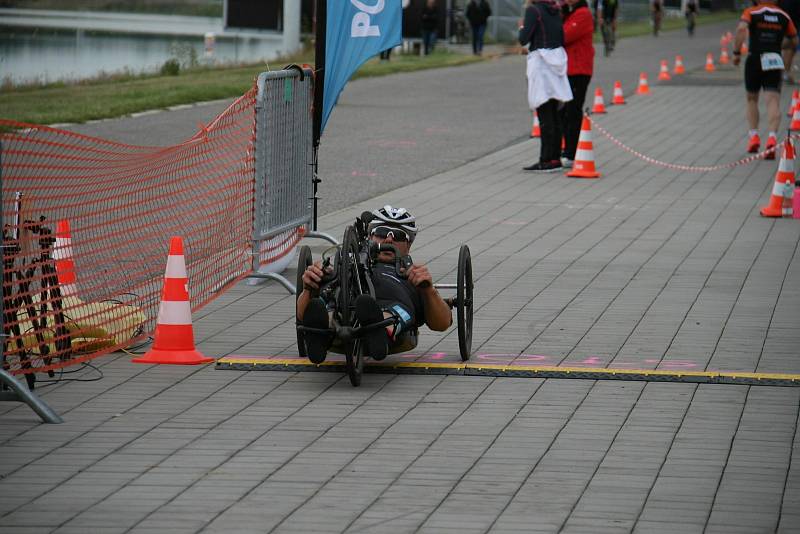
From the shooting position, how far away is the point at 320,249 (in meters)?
12.1

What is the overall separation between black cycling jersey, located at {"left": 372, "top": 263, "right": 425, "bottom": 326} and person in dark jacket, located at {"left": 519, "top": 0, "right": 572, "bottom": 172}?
9.16 metres

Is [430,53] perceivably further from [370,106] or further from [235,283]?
[235,283]

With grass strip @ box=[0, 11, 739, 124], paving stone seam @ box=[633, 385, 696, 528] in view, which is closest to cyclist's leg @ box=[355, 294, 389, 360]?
paving stone seam @ box=[633, 385, 696, 528]

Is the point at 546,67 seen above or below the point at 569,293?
above

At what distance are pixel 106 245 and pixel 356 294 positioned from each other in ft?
14.3

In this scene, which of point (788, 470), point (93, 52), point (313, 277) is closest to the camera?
point (788, 470)

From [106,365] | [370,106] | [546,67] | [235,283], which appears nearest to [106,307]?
[106,365]

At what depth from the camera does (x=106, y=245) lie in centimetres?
1130

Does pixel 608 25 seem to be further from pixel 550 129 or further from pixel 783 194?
pixel 783 194

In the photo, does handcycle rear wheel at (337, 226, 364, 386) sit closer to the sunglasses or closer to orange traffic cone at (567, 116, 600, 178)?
the sunglasses

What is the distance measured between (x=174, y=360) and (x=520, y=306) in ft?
8.60

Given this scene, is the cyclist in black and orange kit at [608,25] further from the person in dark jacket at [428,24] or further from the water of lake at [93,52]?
the water of lake at [93,52]

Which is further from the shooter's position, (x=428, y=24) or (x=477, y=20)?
(x=477, y=20)

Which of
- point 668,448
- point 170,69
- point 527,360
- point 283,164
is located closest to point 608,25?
point 170,69
